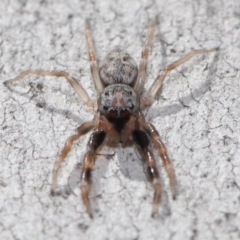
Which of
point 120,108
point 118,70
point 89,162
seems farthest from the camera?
point 118,70

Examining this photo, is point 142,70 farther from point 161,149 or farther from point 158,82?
point 161,149

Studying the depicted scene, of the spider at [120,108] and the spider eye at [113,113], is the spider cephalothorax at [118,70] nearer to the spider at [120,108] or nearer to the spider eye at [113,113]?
the spider at [120,108]

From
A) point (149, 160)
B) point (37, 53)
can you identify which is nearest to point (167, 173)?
point (149, 160)

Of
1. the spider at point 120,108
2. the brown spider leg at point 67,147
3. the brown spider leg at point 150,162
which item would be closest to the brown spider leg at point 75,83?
the spider at point 120,108

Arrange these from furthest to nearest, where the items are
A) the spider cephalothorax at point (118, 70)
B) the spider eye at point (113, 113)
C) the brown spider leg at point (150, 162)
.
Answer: the spider cephalothorax at point (118, 70), the spider eye at point (113, 113), the brown spider leg at point (150, 162)

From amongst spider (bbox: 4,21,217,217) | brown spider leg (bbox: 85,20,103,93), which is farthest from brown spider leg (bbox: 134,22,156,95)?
brown spider leg (bbox: 85,20,103,93)

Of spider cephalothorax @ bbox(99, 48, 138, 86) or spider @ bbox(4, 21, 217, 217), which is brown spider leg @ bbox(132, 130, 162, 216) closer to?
spider @ bbox(4, 21, 217, 217)

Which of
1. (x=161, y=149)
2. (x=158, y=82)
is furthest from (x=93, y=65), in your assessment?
(x=161, y=149)
